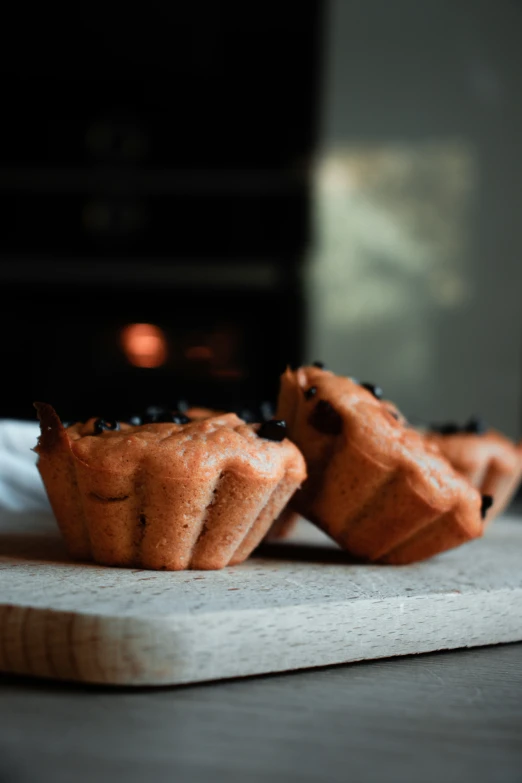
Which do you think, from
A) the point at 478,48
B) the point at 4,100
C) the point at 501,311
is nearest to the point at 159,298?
the point at 4,100

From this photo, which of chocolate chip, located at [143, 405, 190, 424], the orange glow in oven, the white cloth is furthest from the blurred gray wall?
chocolate chip, located at [143, 405, 190, 424]

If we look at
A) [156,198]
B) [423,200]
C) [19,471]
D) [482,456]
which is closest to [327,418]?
[482,456]

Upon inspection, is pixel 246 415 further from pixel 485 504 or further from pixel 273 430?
pixel 485 504

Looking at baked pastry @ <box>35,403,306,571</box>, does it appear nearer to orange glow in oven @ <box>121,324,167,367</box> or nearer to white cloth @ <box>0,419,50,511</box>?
white cloth @ <box>0,419,50,511</box>

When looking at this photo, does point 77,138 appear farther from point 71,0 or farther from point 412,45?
point 412,45

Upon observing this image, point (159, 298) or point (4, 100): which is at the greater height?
point (4, 100)

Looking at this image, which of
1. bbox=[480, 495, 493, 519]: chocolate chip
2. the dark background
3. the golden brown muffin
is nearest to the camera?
bbox=[480, 495, 493, 519]: chocolate chip
